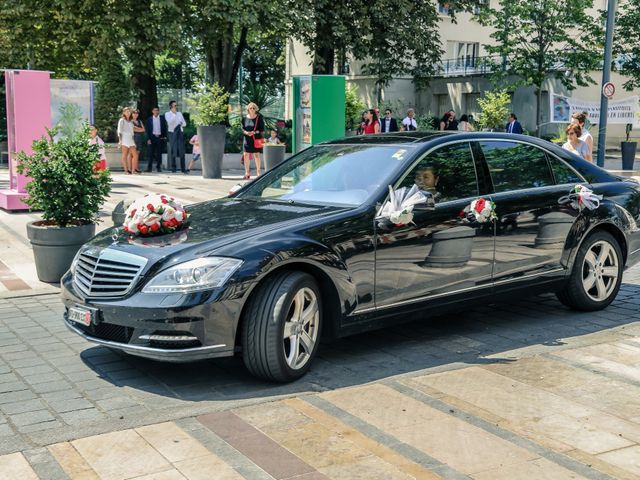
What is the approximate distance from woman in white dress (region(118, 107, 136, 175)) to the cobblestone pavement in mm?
14932

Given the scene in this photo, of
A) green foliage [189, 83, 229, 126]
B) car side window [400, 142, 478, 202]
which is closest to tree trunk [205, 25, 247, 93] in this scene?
green foliage [189, 83, 229, 126]

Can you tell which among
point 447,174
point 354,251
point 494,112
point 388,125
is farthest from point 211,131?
point 354,251

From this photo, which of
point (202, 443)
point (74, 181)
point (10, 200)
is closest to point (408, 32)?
point (10, 200)

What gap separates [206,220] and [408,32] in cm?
2506

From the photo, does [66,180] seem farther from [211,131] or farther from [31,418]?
[211,131]

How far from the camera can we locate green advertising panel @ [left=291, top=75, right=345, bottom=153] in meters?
15.0

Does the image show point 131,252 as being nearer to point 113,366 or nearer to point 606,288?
point 113,366

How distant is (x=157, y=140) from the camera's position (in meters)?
23.0

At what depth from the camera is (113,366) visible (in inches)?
234

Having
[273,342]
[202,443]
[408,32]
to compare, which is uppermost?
[408,32]

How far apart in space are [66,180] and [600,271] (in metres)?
5.15

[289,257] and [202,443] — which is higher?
[289,257]

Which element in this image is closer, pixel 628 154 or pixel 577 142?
pixel 577 142

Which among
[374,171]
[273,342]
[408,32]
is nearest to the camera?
[273,342]
